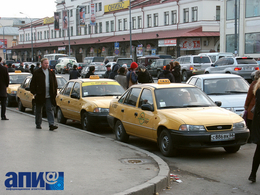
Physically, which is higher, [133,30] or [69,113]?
[133,30]

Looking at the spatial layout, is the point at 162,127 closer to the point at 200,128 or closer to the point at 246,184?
the point at 200,128

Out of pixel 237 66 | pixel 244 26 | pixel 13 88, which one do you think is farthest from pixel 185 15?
pixel 13 88

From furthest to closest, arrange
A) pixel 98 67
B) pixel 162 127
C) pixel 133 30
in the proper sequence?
pixel 133 30, pixel 98 67, pixel 162 127

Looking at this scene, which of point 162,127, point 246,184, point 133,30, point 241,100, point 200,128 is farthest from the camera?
point 133,30

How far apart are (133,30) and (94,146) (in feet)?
177

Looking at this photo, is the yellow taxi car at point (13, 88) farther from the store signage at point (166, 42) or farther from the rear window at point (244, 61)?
the store signage at point (166, 42)

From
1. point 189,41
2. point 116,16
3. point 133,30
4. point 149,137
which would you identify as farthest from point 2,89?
point 116,16

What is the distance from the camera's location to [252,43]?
A: 1543 inches

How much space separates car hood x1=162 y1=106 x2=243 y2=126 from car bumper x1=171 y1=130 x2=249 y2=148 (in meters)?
0.22

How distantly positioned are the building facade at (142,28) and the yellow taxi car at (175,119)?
125 feet

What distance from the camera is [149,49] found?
55031 millimetres

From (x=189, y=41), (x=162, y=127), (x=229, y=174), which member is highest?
(x=189, y=41)

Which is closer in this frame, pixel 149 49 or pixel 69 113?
pixel 69 113

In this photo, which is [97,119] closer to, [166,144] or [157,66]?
[166,144]
